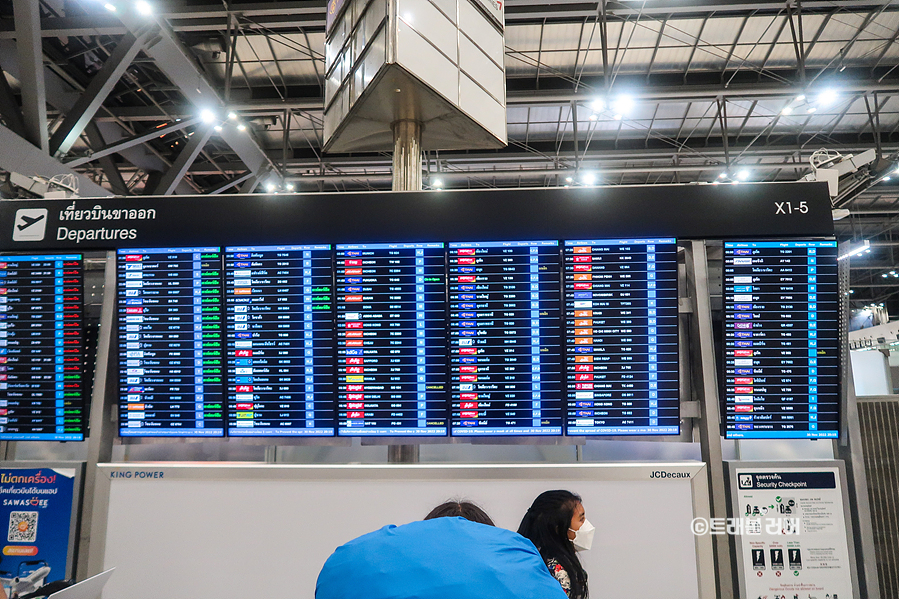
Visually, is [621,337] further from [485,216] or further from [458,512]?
[458,512]

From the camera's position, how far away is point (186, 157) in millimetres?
11539

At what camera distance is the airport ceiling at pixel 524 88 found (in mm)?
9445

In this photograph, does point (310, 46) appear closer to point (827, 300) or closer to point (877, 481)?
point (827, 300)

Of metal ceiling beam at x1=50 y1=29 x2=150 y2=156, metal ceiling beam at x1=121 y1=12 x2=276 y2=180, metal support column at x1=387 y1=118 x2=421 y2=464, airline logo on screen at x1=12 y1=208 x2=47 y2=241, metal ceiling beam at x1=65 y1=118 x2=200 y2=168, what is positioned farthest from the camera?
metal ceiling beam at x1=65 y1=118 x2=200 y2=168

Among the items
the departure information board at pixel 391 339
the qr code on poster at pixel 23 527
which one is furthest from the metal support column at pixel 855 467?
the qr code on poster at pixel 23 527

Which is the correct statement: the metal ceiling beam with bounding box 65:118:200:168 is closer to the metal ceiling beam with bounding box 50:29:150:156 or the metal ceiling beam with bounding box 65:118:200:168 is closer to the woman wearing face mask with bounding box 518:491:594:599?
the metal ceiling beam with bounding box 50:29:150:156

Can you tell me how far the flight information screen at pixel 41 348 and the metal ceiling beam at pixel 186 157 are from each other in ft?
26.2

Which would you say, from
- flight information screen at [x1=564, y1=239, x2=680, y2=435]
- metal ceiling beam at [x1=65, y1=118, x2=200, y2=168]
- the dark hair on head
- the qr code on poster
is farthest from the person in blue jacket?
metal ceiling beam at [x1=65, y1=118, x2=200, y2=168]

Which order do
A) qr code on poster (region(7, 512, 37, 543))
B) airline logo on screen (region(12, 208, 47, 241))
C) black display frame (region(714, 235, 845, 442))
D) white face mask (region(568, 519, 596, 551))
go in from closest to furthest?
white face mask (region(568, 519, 596, 551))
black display frame (region(714, 235, 845, 442))
qr code on poster (region(7, 512, 37, 543))
airline logo on screen (region(12, 208, 47, 241))

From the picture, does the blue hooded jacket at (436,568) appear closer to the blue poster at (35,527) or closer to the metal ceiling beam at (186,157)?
the blue poster at (35,527)

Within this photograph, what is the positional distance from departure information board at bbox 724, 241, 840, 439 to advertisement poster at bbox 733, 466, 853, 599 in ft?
0.92

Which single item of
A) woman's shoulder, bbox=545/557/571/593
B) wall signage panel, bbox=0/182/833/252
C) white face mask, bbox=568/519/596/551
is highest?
wall signage panel, bbox=0/182/833/252

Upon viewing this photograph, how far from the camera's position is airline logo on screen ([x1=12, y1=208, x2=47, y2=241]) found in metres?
3.94

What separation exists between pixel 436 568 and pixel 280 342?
287 cm
